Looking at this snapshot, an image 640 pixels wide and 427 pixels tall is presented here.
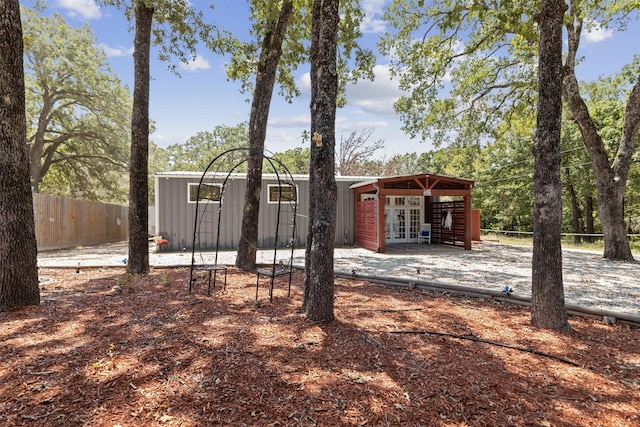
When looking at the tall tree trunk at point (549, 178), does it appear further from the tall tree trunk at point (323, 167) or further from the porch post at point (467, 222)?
the porch post at point (467, 222)

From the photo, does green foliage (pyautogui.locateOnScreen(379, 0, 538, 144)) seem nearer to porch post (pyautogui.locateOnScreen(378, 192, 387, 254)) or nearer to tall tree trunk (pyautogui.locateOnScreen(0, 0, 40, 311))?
porch post (pyautogui.locateOnScreen(378, 192, 387, 254))

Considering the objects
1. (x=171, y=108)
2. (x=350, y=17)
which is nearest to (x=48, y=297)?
(x=350, y=17)

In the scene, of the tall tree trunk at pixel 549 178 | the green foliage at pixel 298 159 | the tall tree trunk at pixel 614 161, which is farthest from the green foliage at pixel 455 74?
the green foliage at pixel 298 159

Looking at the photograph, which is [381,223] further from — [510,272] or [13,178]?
[13,178]

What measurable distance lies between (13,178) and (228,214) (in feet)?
27.0

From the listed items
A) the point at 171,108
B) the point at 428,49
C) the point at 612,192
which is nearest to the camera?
the point at 612,192

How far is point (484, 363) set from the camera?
8.92 ft

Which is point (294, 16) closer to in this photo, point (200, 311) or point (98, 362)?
point (200, 311)

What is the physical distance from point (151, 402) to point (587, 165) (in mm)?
20788

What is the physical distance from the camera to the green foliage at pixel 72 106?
1541cm

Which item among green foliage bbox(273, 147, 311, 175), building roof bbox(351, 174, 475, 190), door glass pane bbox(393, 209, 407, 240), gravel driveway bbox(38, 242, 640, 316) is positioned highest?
green foliage bbox(273, 147, 311, 175)

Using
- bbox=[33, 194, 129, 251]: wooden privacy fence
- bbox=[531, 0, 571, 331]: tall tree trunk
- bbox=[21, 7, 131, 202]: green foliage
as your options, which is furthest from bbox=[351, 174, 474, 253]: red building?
bbox=[21, 7, 131, 202]: green foliage

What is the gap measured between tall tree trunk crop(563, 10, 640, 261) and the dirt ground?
7.27m

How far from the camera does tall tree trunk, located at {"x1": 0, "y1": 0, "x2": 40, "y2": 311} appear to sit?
12.2ft
